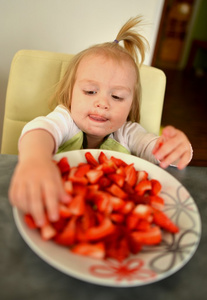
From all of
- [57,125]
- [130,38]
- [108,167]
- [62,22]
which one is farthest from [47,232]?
[62,22]

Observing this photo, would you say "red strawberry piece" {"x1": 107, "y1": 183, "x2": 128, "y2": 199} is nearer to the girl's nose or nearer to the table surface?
the table surface

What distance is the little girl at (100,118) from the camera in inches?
30.7

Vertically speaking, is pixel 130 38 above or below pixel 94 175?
above

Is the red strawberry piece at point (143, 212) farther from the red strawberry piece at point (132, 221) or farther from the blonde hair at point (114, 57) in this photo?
the blonde hair at point (114, 57)

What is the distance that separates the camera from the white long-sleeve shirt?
82 centimetres

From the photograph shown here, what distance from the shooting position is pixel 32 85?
113 cm

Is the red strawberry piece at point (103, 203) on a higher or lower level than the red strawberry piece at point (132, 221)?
higher

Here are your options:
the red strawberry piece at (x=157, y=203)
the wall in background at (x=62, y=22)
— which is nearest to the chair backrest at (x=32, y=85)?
the wall in background at (x=62, y=22)

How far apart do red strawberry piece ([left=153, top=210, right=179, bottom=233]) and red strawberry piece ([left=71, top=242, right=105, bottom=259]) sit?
0.50 ft

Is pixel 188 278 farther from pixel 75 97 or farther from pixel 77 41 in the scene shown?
pixel 77 41

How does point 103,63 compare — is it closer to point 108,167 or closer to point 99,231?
point 108,167

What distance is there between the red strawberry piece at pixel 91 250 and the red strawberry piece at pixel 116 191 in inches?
6.0

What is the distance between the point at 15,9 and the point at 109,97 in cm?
90

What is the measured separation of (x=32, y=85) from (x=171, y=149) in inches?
25.9
